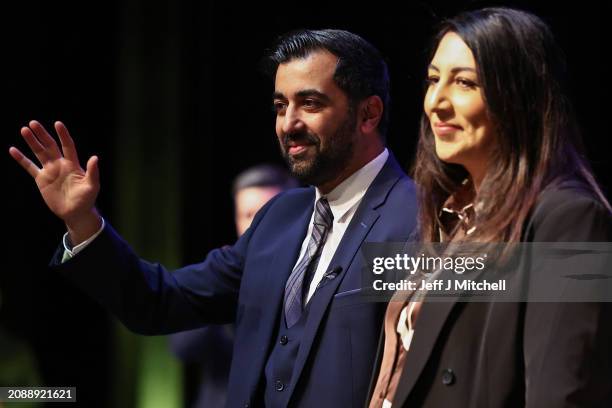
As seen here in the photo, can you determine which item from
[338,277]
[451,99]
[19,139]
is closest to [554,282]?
[451,99]

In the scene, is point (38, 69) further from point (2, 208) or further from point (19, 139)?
point (2, 208)

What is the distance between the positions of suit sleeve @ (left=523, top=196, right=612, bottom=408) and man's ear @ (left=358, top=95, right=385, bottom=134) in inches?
34.1

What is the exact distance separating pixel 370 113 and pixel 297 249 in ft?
1.31

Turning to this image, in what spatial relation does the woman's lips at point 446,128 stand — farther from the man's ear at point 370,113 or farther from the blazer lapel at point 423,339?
the man's ear at point 370,113

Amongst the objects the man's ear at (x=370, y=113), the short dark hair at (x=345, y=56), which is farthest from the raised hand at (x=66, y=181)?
the man's ear at (x=370, y=113)

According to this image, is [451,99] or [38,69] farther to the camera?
[38,69]

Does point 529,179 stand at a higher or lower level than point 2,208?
lower

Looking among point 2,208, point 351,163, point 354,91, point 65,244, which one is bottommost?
point 65,244

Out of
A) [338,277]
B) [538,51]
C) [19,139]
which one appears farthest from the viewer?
[19,139]

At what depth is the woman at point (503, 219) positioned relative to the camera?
132cm

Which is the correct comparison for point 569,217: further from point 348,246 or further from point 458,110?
point 348,246

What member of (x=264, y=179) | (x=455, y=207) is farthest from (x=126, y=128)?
(x=455, y=207)

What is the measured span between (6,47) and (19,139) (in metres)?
0.38

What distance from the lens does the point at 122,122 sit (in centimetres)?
389
